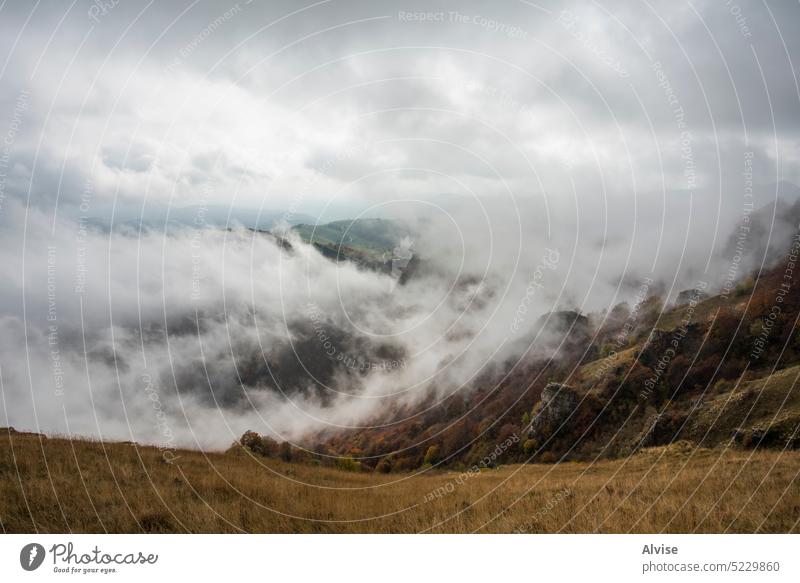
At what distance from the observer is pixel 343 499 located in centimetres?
1426

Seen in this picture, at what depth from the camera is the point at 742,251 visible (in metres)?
30.4

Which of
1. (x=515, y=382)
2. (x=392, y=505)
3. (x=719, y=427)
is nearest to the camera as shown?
(x=392, y=505)

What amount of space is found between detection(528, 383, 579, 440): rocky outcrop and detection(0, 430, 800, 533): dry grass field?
5958 millimetres

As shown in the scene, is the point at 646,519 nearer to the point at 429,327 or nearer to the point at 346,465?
the point at 346,465

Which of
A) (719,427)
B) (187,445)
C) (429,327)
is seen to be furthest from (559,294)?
(187,445)

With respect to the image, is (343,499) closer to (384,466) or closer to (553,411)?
(384,466)

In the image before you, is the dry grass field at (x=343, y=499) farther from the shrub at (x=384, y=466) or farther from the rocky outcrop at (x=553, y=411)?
the rocky outcrop at (x=553, y=411)

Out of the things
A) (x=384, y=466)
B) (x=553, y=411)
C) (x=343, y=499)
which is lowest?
(x=384, y=466)

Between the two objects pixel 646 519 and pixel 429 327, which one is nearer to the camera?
pixel 646 519

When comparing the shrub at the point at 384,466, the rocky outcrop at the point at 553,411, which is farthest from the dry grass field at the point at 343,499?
the rocky outcrop at the point at 553,411

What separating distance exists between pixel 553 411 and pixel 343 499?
38.0ft

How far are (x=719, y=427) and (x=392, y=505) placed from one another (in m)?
13.0

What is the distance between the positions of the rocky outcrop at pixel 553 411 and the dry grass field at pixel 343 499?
235 inches

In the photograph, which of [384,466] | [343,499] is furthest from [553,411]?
[343,499]
